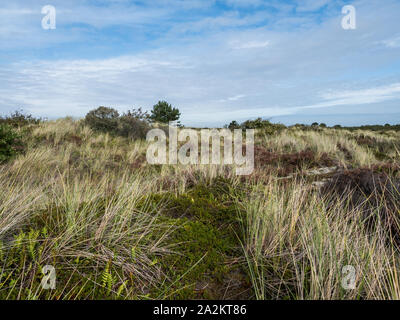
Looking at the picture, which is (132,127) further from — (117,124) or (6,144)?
(6,144)

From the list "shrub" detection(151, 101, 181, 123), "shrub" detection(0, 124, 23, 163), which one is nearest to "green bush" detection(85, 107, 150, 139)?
"shrub" detection(0, 124, 23, 163)

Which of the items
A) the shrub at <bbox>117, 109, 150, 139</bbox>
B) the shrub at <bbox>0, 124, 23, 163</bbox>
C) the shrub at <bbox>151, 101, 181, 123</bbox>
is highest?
the shrub at <bbox>151, 101, 181, 123</bbox>

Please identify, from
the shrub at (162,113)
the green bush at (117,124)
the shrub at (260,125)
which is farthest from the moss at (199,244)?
the shrub at (162,113)

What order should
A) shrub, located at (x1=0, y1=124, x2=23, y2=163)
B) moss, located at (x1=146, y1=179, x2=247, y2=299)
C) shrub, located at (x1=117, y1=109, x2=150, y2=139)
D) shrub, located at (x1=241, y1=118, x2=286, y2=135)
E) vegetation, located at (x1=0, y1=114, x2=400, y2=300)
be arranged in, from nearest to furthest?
1. vegetation, located at (x1=0, y1=114, x2=400, y2=300)
2. moss, located at (x1=146, y1=179, x2=247, y2=299)
3. shrub, located at (x1=0, y1=124, x2=23, y2=163)
4. shrub, located at (x1=117, y1=109, x2=150, y2=139)
5. shrub, located at (x1=241, y1=118, x2=286, y2=135)

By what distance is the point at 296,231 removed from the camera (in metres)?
2.85

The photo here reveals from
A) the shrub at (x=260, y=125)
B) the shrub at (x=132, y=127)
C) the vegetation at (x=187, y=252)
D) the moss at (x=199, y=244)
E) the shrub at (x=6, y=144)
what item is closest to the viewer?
the vegetation at (x=187, y=252)

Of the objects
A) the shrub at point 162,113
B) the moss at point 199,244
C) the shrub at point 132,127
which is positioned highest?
the shrub at point 162,113

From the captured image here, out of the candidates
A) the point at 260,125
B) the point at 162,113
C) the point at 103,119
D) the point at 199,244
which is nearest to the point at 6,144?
the point at 199,244

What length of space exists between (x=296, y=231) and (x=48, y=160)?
735cm

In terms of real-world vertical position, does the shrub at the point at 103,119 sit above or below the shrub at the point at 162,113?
below

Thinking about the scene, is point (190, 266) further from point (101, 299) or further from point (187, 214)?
point (187, 214)

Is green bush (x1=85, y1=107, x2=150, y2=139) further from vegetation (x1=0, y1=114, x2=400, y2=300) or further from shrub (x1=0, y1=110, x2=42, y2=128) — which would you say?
vegetation (x1=0, y1=114, x2=400, y2=300)

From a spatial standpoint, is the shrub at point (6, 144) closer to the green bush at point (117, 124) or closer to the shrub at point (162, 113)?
the green bush at point (117, 124)
